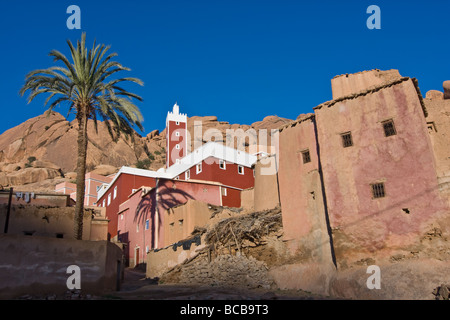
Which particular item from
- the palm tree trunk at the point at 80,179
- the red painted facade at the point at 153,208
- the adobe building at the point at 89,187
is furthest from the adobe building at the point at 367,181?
the adobe building at the point at 89,187

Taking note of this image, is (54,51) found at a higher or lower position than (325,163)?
higher

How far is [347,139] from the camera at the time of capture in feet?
70.9

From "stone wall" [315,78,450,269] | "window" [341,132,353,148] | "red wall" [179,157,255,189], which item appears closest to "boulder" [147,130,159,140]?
"red wall" [179,157,255,189]

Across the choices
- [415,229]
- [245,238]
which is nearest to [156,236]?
[245,238]

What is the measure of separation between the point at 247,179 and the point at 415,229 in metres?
25.6

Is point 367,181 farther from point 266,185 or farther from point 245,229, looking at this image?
point 266,185

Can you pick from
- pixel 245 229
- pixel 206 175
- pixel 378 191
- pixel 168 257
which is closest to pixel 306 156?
pixel 378 191

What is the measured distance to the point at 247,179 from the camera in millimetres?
43188

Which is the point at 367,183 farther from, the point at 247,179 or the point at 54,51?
the point at 247,179

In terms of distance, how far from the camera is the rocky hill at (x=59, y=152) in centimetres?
Result: 6544

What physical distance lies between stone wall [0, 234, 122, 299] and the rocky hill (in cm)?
5069

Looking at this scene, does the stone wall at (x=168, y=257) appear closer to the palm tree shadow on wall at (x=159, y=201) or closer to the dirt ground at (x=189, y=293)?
the dirt ground at (x=189, y=293)

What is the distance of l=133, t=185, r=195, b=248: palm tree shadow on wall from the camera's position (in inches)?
1359

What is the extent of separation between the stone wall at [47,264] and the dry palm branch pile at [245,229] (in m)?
9.75
